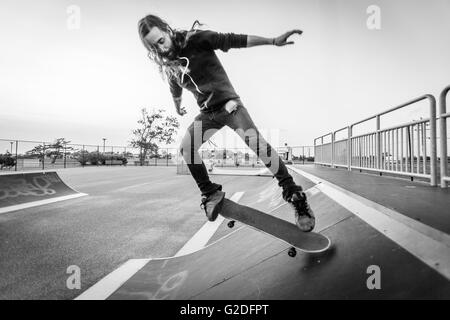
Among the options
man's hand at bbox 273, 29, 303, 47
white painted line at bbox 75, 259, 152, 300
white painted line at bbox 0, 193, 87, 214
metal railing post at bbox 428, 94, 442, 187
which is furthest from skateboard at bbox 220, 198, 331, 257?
white painted line at bbox 0, 193, 87, 214

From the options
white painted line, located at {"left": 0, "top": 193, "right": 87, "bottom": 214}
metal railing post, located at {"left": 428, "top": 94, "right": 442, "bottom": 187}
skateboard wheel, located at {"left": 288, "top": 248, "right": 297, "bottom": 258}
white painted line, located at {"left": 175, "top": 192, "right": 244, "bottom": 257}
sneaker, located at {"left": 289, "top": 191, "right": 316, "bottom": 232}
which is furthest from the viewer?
white painted line, located at {"left": 0, "top": 193, "right": 87, "bottom": 214}

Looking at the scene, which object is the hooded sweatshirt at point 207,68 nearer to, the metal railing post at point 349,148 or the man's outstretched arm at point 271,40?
the man's outstretched arm at point 271,40

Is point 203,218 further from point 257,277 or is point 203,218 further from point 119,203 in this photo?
point 257,277

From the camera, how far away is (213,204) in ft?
6.70

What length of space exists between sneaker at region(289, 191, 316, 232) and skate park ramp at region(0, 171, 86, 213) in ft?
17.8

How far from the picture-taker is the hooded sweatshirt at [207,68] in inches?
75.0

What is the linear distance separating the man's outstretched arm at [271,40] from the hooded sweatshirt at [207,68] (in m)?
0.08

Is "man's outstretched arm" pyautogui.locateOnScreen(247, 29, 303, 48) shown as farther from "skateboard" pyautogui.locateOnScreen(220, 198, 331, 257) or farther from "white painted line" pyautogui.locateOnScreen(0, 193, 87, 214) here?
"white painted line" pyautogui.locateOnScreen(0, 193, 87, 214)

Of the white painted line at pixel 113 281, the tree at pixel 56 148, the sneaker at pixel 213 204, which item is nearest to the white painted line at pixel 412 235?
the sneaker at pixel 213 204

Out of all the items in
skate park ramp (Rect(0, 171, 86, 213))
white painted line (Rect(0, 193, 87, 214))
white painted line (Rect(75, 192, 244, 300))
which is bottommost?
white painted line (Rect(75, 192, 244, 300))

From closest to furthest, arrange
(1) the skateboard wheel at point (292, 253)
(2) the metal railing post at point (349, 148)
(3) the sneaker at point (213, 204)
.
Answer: (1) the skateboard wheel at point (292, 253) < (3) the sneaker at point (213, 204) < (2) the metal railing post at point (349, 148)

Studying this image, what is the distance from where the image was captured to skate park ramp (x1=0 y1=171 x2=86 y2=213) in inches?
205

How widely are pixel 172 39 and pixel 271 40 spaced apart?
75cm

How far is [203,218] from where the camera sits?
4.66 m
